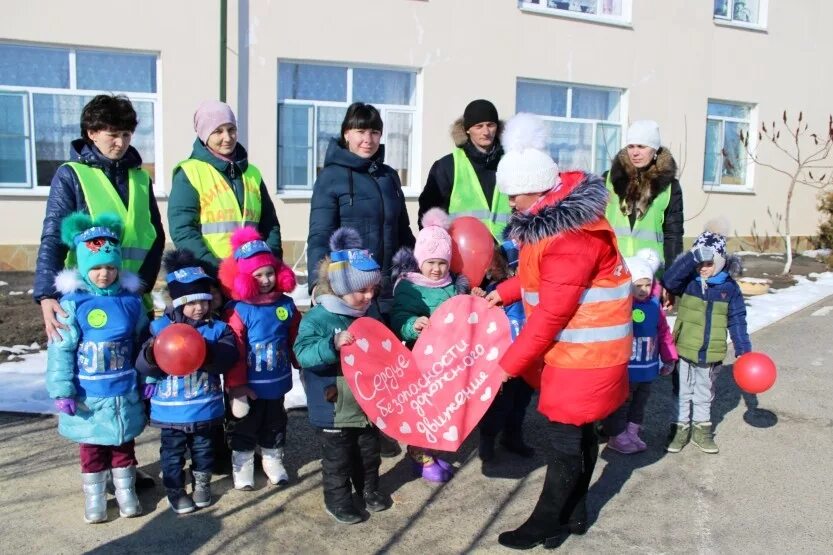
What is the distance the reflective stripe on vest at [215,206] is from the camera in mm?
3947

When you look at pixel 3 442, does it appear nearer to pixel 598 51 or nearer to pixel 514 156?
pixel 514 156

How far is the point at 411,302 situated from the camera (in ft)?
13.3

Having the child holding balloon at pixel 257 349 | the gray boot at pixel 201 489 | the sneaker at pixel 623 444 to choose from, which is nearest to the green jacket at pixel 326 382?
the child holding balloon at pixel 257 349

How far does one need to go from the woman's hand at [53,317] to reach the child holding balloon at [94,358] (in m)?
0.02

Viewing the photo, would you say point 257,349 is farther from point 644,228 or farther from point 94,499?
point 644,228

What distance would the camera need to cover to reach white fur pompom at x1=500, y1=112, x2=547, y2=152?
399 centimetres

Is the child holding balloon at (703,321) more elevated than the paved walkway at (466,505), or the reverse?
the child holding balloon at (703,321)

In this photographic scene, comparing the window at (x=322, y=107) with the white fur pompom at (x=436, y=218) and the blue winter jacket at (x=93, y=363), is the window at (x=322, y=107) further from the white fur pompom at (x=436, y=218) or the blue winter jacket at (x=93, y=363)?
the blue winter jacket at (x=93, y=363)

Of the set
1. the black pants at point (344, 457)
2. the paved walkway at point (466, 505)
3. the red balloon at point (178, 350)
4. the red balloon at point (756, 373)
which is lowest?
the paved walkway at point (466, 505)

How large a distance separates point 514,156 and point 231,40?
7912 millimetres

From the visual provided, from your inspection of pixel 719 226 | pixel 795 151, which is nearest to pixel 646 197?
pixel 719 226

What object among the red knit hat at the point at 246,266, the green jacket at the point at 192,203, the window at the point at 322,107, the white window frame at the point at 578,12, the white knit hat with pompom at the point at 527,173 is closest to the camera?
the white knit hat with pompom at the point at 527,173

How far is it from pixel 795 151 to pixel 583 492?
14.1 m

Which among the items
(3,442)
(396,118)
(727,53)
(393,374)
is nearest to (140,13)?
(396,118)
